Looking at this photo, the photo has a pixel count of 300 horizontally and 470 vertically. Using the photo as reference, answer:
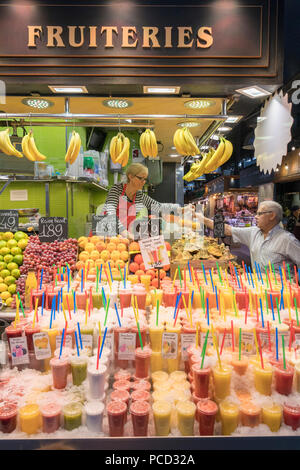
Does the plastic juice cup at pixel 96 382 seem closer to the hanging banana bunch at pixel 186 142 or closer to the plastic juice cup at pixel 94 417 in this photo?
the plastic juice cup at pixel 94 417

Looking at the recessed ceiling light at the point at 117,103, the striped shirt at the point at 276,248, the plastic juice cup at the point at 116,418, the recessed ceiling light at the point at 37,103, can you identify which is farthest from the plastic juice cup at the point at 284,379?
the recessed ceiling light at the point at 37,103

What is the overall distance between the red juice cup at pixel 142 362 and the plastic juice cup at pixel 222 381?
34 cm

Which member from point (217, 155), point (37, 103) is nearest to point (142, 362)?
point (37, 103)

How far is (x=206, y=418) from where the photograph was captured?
1.32 m

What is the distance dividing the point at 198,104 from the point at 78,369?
3.09 metres

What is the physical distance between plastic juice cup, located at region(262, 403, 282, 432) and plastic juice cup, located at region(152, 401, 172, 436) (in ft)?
1.31

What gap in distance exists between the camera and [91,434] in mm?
1305

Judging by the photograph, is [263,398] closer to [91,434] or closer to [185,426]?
[185,426]

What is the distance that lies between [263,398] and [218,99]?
9.87ft

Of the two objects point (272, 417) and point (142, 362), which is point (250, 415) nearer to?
point (272, 417)

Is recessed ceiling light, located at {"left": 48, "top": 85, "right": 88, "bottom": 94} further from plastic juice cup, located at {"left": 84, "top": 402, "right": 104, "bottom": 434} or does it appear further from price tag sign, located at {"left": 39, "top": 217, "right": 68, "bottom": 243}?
plastic juice cup, located at {"left": 84, "top": 402, "right": 104, "bottom": 434}

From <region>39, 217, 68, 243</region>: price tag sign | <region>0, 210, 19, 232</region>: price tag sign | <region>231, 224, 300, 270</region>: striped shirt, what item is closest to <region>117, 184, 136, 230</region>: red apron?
<region>39, 217, 68, 243</region>: price tag sign

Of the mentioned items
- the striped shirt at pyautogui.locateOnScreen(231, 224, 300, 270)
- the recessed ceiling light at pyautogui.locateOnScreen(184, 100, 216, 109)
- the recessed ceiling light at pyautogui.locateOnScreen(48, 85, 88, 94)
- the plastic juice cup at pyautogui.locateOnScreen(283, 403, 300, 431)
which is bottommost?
the plastic juice cup at pyautogui.locateOnScreen(283, 403, 300, 431)

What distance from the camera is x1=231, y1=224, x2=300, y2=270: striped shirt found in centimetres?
350
